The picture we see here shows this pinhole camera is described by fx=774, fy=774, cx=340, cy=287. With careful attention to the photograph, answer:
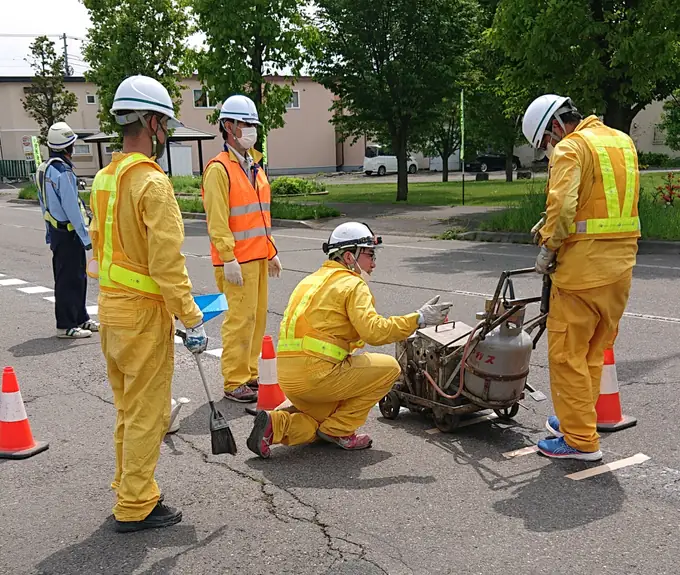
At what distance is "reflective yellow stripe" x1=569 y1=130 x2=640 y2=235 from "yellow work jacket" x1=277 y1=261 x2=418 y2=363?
1135 millimetres

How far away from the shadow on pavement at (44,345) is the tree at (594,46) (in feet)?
31.7

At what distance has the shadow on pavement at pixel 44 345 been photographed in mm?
7871

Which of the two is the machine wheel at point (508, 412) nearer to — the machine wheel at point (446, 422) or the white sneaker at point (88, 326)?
the machine wheel at point (446, 422)

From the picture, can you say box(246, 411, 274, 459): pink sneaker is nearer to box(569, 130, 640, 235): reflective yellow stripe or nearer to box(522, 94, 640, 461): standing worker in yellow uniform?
box(522, 94, 640, 461): standing worker in yellow uniform

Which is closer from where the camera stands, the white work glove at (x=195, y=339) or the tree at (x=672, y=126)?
the white work glove at (x=195, y=339)

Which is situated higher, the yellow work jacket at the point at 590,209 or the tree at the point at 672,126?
the tree at the point at 672,126

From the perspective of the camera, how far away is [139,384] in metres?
3.83

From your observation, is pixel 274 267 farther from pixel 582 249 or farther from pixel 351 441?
pixel 582 249

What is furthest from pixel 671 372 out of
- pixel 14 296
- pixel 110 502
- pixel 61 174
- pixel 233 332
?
pixel 14 296

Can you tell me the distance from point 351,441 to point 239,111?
261 cm

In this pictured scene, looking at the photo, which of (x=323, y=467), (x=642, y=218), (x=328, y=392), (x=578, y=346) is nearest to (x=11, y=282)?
(x=328, y=392)

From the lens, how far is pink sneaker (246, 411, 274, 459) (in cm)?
466

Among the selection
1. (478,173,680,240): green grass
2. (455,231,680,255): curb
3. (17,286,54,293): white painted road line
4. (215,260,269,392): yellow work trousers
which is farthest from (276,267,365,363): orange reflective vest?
(478,173,680,240): green grass

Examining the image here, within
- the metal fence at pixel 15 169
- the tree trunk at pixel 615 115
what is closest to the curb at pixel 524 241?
Result: the tree trunk at pixel 615 115
